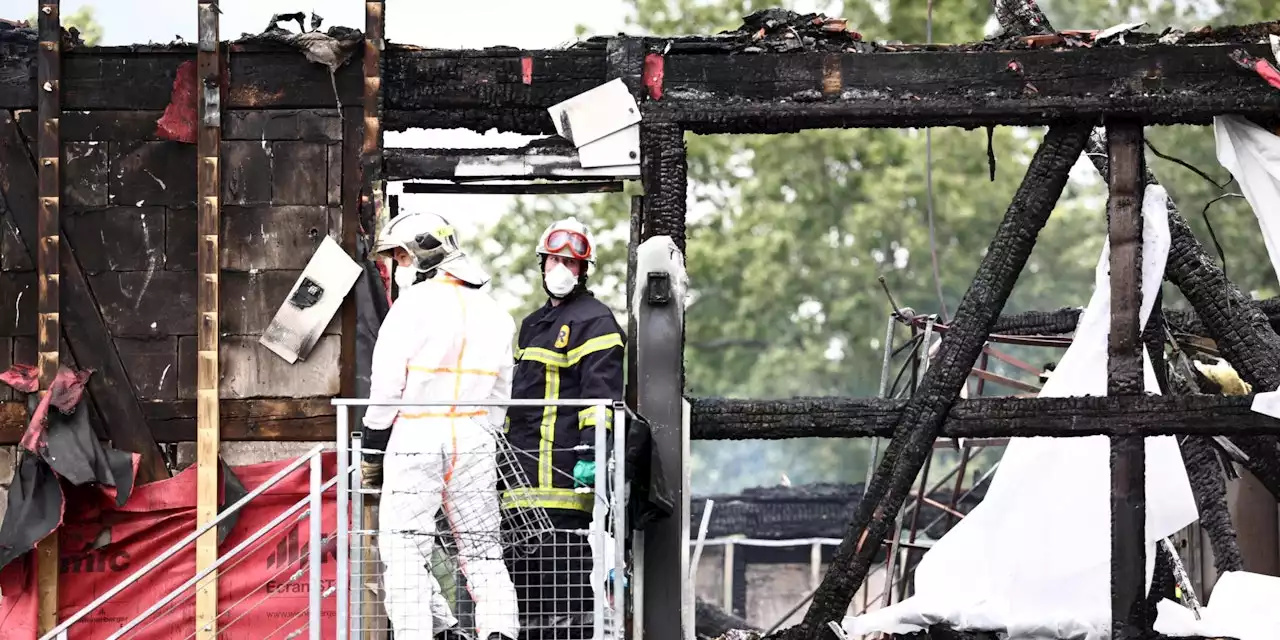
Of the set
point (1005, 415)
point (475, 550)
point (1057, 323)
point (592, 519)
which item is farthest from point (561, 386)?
point (1057, 323)

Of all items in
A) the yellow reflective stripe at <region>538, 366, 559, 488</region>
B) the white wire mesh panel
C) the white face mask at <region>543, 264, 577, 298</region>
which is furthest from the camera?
the white face mask at <region>543, 264, 577, 298</region>

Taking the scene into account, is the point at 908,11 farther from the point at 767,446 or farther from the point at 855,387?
the point at 767,446

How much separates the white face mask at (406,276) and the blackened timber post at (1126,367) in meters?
3.71

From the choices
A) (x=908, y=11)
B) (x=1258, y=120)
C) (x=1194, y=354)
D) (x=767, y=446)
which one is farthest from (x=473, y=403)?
(x=767, y=446)

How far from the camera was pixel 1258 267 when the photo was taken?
34000mm

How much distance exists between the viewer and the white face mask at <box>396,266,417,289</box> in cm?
838

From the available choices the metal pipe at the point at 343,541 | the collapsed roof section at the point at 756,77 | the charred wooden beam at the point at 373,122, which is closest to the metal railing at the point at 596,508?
the metal pipe at the point at 343,541

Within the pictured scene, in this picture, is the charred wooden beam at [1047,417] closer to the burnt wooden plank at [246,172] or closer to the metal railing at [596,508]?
the metal railing at [596,508]

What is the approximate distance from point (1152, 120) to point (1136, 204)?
480mm

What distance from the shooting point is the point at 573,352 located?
330 inches

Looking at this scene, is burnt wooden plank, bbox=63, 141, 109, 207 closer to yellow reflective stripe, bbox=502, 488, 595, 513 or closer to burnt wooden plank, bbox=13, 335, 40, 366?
burnt wooden plank, bbox=13, 335, 40, 366

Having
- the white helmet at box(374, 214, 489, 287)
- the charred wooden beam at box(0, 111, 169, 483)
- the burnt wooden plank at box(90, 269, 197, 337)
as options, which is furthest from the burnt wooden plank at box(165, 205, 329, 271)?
the white helmet at box(374, 214, 489, 287)

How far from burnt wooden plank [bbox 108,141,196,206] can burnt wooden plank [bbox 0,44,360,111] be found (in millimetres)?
286

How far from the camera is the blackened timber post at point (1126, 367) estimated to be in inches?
358
